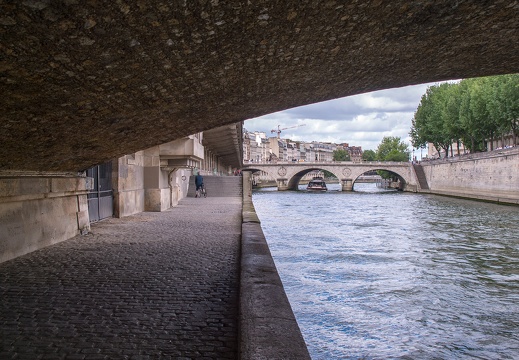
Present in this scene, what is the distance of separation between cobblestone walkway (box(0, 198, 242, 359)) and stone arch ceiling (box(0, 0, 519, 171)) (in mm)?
1638

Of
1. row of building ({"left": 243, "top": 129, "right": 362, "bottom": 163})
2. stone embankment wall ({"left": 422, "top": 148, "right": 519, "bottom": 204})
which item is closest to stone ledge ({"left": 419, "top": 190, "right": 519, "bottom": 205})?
stone embankment wall ({"left": 422, "top": 148, "right": 519, "bottom": 204})

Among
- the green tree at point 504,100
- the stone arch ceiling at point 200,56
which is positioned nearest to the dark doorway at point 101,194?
the stone arch ceiling at point 200,56

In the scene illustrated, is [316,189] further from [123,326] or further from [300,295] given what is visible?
[123,326]

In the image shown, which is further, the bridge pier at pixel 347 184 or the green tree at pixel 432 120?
the bridge pier at pixel 347 184

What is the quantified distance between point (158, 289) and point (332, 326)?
3033 millimetres

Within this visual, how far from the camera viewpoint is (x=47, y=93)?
4.65 metres

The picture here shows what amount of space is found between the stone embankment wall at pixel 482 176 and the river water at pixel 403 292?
20744mm

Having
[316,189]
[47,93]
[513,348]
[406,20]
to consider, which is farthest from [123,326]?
[316,189]

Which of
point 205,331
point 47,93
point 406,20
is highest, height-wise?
point 406,20

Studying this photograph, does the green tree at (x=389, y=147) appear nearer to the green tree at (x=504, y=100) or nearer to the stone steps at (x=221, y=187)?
the green tree at (x=504, y=100)

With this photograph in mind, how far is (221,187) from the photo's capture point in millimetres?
30344

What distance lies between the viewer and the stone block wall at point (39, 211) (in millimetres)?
7133

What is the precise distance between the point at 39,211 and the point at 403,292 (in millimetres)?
6729

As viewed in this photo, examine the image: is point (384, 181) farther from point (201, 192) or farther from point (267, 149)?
point (201, 192)
